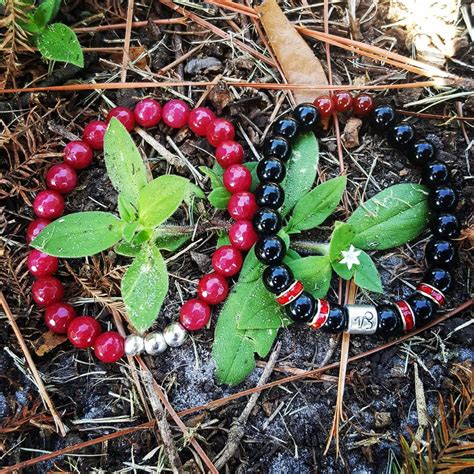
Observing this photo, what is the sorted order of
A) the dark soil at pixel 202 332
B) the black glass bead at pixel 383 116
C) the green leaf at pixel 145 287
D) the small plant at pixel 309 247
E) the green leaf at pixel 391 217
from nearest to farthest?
the green leaf at pixel 145 287, the dark soil at pixel 202 332, the small plant at pixel 309 247, the green leaf at pixel 391 217, the black glass bead at pixel 383 116

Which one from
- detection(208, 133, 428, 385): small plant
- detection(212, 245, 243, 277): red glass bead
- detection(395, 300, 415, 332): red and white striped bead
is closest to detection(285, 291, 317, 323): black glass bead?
detection(208, 133, 428, 385): small plant

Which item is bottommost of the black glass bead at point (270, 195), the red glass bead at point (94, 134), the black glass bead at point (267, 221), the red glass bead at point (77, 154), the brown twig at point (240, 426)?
the brown twig at point (240, 426)

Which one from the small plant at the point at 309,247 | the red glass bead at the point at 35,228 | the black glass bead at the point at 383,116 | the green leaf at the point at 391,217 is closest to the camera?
the small plant at the point at 309,247

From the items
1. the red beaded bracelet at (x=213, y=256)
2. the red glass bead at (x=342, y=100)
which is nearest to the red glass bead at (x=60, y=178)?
the red beaded bracelet at (x=213, y=256)

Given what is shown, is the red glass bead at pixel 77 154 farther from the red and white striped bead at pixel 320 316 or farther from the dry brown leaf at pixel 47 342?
the red and white striped bead at pixel 320 316

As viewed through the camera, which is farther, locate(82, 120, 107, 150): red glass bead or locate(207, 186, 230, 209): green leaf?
locate(82, 120, 107, 150): red glass bead

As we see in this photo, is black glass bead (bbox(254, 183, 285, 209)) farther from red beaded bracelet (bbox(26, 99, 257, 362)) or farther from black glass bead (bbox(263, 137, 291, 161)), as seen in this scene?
black glass bead (bbox(263, 137, 291, 161))
